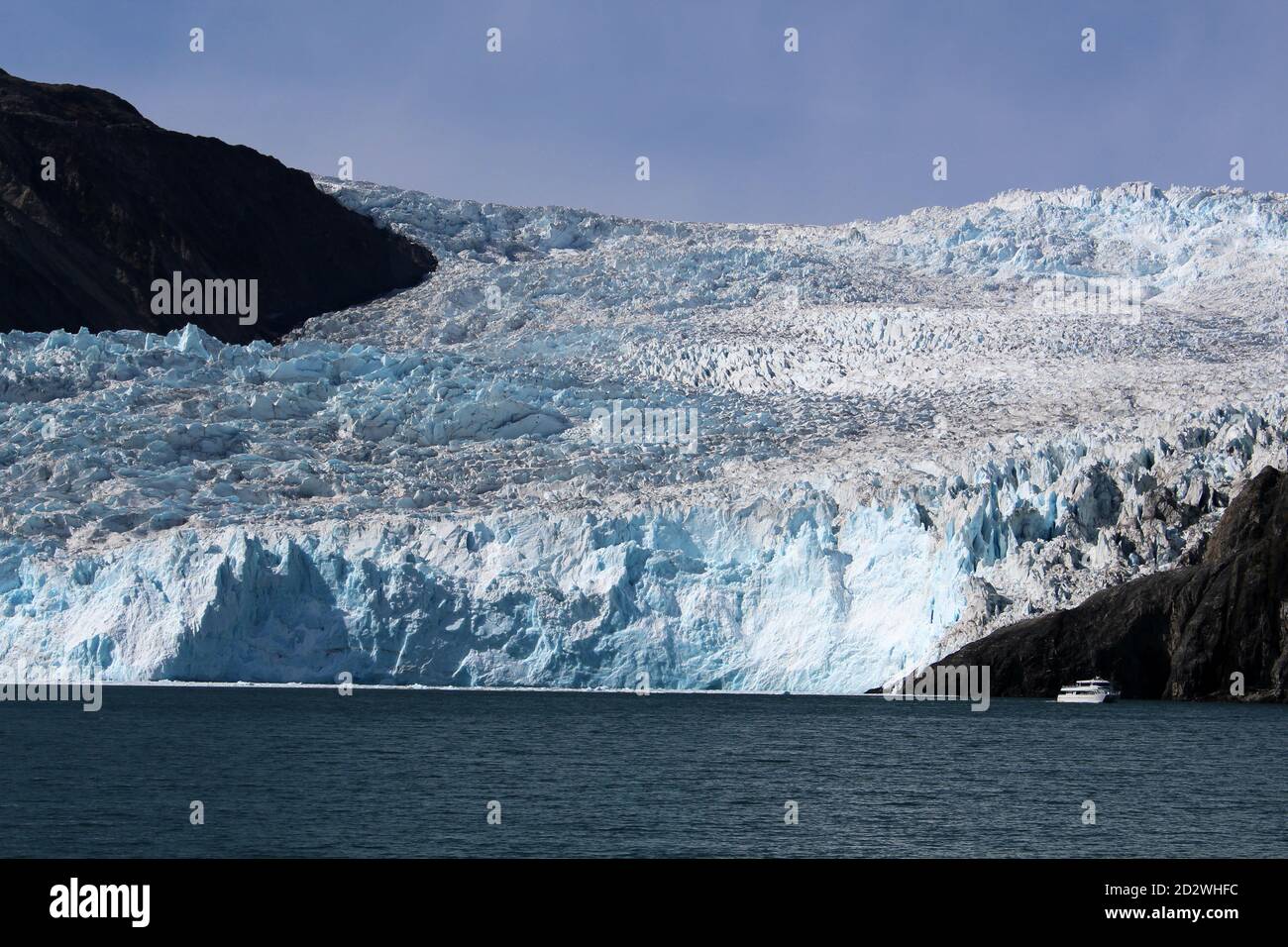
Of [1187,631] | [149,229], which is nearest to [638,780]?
[1187,631]

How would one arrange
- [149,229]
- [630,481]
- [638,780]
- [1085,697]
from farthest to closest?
→ [149,229], [630,481], [1085,697], [638,780]

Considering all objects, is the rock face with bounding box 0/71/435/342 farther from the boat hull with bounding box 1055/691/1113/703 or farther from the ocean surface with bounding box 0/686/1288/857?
the boat hull with bounding box 1055/691/1113/703

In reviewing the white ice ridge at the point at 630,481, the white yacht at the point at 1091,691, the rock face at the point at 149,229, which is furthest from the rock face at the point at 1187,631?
the rock face at the point at 149,229

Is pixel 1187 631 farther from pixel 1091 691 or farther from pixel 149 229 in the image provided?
pixel 149 229

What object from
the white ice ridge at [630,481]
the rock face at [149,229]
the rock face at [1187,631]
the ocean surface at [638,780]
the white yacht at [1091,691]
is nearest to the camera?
the ocean surface at [638,780]

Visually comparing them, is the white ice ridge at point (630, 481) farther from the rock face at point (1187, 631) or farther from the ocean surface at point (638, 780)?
the ocean surface at point (638, 780)

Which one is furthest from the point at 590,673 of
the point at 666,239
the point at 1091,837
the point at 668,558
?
the point at 666,239
